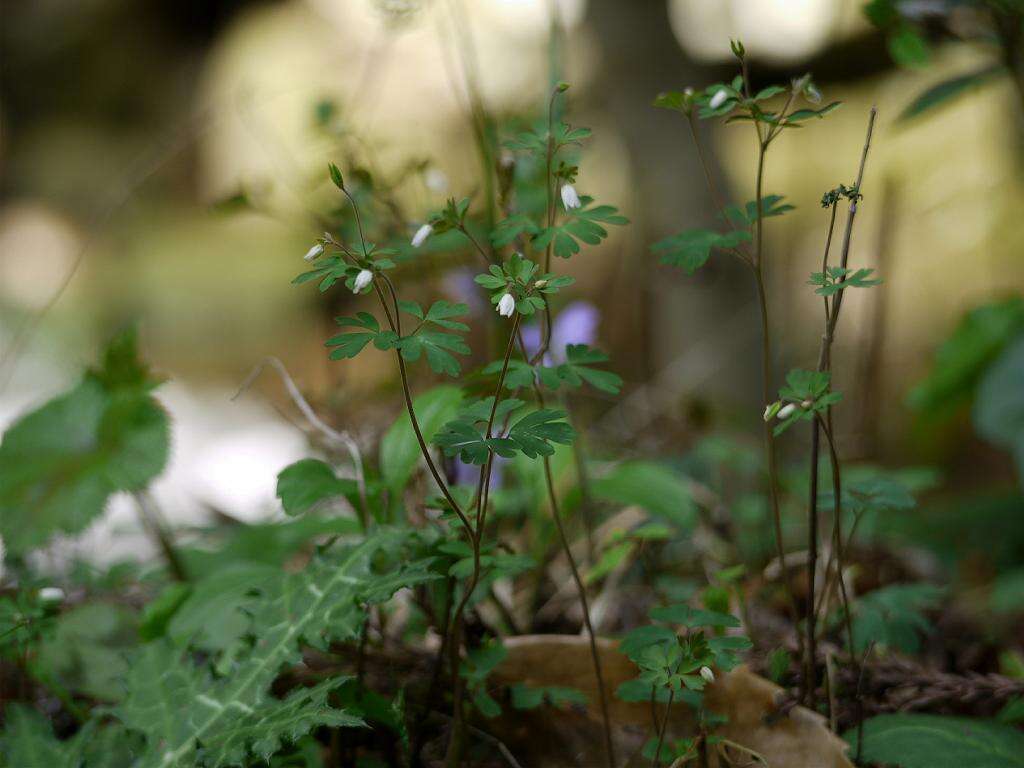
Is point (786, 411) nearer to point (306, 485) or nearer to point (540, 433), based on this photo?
point (540, 433)


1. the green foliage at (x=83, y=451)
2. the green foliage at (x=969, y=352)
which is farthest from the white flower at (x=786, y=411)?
the green foliage at (x=969, y=352)

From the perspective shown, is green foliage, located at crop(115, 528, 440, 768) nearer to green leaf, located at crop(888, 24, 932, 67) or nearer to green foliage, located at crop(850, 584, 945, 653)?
green foliage, located at crop(850, 584, 945, 653)

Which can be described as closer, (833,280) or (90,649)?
(833,280)

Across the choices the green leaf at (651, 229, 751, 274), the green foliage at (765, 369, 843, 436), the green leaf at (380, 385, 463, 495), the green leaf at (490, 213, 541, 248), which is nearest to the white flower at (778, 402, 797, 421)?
the green foliage at (765, 369, 843, 436)

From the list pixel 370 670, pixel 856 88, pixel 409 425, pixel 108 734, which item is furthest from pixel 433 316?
pixel 856 88

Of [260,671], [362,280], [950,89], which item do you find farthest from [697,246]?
[950,89]

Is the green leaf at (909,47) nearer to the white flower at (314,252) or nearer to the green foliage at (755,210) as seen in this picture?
the green foliage at (755,210)
